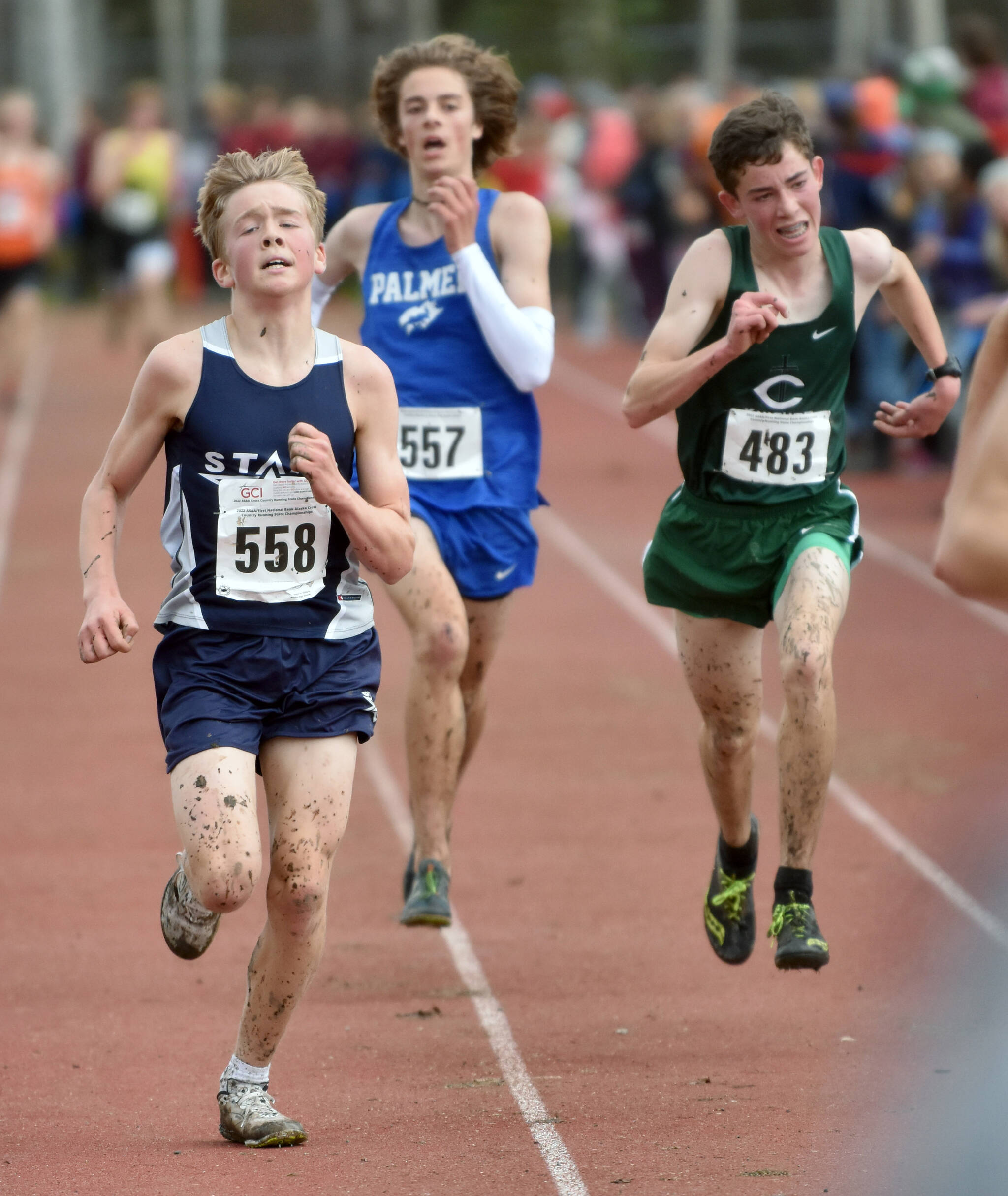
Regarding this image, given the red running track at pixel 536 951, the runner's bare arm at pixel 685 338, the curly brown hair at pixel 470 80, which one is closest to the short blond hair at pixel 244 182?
the runner's bare arm at pixel 685 338

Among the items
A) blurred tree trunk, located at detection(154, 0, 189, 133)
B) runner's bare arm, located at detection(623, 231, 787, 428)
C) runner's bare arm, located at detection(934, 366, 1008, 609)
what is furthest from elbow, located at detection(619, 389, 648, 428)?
blurred tree trunk, located at detection(154, 0, 189, 133)

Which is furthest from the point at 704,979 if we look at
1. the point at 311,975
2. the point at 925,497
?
the point at 925,497

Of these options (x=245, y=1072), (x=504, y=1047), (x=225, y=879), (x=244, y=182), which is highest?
(x=244, y=182)

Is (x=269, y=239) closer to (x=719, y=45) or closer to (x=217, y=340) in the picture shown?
(x=217, y=340)

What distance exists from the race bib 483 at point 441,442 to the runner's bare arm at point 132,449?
1511mm

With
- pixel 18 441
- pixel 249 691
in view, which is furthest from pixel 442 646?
pixel 18 441

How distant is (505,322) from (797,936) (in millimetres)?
1782

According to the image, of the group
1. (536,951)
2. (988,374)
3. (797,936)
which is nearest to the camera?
(988,374)

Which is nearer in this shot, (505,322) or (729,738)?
(729,738)

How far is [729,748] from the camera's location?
493 cm

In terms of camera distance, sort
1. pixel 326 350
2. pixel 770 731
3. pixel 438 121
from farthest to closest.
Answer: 1. pixel 770 731
2. pixel 438 121
3. pixel 326 350

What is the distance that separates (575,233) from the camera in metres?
21.3

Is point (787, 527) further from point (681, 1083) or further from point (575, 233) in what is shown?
point (575, 233)

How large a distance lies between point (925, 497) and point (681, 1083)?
8378mm
